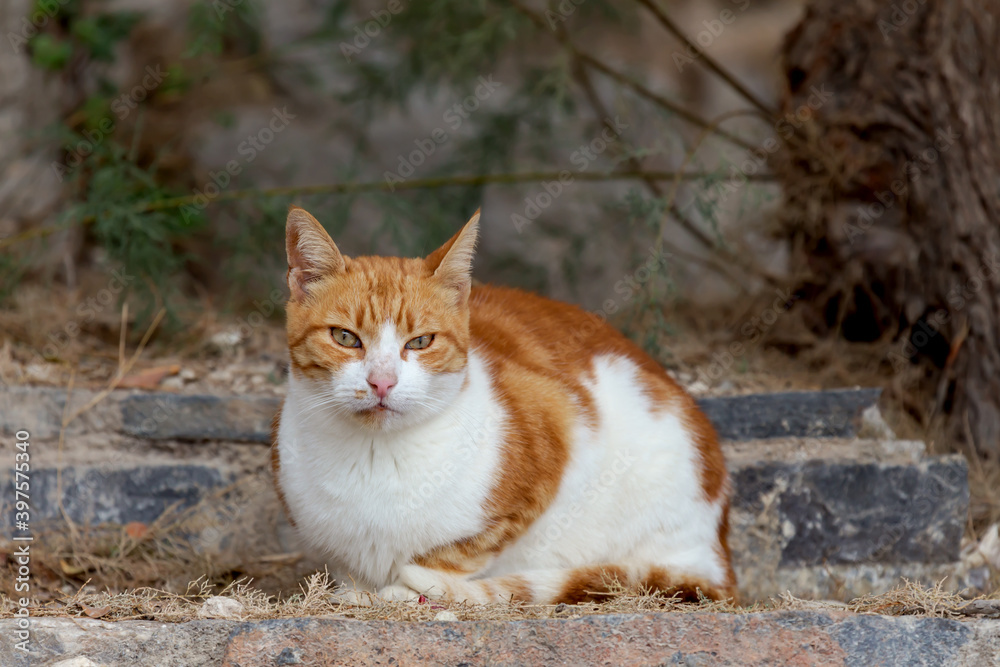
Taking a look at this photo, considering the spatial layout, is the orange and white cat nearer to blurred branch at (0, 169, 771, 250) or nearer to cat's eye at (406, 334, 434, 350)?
cat's eye at (406, 334, 434, 350)

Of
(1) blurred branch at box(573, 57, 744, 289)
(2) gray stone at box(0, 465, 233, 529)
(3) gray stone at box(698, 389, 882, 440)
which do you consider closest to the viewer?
(2) gray stone at box(0, 465, 233, 529)

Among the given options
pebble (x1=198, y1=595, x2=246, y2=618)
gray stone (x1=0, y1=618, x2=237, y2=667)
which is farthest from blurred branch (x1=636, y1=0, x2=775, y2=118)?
gray stone (x1=0, y1=618, x2=237, y2=667)

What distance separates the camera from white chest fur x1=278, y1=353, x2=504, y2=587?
2.23m

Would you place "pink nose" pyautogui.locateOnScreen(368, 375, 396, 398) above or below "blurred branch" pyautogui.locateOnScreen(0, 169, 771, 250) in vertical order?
below

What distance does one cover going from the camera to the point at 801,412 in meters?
3.29

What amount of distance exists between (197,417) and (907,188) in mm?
2979

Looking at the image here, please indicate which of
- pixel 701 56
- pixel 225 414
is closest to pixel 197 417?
pixel 225 414

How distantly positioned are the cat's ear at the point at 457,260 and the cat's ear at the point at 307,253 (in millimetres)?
257

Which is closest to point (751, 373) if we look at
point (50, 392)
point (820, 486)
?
point (820, 486)

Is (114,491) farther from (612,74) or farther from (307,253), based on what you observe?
(612,74)

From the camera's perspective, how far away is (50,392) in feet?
10.4

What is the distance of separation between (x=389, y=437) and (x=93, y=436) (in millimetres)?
1532

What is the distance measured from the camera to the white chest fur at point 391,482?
7.32ft

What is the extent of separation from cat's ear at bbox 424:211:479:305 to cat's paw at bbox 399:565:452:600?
718mm
